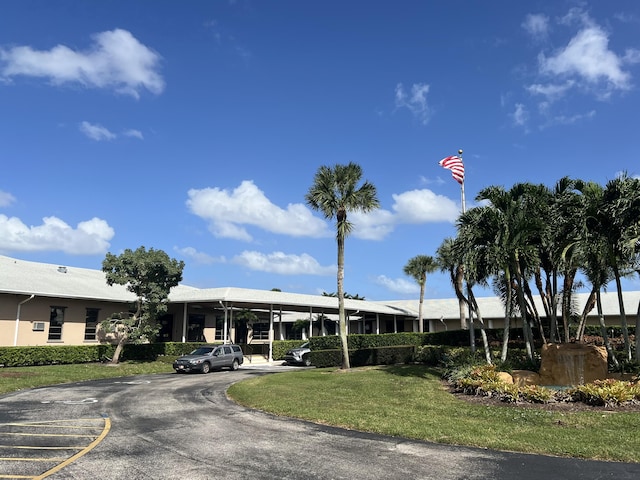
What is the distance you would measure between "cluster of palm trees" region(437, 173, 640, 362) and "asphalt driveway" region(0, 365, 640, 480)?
32.2 feet

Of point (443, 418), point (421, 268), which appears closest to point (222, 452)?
point (443, 418)

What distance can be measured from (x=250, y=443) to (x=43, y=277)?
26.3 metres

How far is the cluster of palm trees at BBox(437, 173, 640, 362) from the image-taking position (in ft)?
Answer: 50.2

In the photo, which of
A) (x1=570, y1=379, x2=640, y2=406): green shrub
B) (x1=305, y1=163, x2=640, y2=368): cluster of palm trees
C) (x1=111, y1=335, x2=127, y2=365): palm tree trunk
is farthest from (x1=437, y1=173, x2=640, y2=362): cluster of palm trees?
(x1=111, y1=335, x2=127, y2=365): palm tree trunk

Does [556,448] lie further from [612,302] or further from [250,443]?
[612,302]

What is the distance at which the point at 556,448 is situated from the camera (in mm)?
8352

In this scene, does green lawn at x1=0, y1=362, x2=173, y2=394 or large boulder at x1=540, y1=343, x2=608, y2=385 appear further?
green lawn at x1=0, y1=362, x2=173, y2=394

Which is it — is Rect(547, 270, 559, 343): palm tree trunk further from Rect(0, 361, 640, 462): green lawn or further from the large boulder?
Rect(0, 361, 640, 462): green lawn

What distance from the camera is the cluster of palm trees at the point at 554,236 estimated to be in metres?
15.3

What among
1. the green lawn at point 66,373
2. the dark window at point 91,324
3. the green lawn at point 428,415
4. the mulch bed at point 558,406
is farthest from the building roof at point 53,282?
the mulch bed at point 558,406

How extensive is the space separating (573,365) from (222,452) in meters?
12.2

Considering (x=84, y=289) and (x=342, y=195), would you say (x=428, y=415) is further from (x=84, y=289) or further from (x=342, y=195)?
(x=84, y=289)

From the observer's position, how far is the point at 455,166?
23.8 meters

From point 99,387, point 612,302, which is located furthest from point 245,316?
point 612,302
